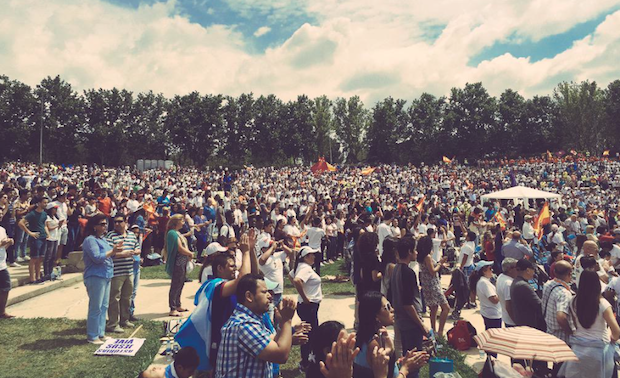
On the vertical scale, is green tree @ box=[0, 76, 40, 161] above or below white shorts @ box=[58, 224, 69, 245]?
above

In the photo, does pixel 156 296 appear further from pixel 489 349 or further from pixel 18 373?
pixel 489 349

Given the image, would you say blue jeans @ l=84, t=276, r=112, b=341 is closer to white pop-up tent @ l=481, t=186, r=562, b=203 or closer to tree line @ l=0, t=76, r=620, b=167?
white pop-up tent @ l=481, t=186, r=562, b=203

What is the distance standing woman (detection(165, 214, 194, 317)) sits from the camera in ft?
24.5

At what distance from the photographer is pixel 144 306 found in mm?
8719

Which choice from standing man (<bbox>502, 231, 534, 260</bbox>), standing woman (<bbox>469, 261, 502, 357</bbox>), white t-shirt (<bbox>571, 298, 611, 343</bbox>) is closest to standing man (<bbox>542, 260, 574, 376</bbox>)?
white t-shirt (<bbox>571, 298, 611, 343</bbox>)

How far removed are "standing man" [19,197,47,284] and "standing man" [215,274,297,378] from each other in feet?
26.3

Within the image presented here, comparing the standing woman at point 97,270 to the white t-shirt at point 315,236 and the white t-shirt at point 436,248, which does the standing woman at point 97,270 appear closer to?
the white t-shirt at point 315,236

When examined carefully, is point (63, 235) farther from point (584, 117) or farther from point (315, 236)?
point (584, 117)

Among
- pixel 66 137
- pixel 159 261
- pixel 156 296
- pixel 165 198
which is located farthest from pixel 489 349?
pixel 66 137

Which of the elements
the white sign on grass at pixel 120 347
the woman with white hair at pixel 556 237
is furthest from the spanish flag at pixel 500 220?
the white sign on grass at pixel 120 347

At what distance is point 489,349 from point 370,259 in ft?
7.74

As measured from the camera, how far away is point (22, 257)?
36.8 feet

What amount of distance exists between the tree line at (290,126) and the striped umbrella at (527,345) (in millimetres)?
70234

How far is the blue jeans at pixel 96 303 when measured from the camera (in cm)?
617
